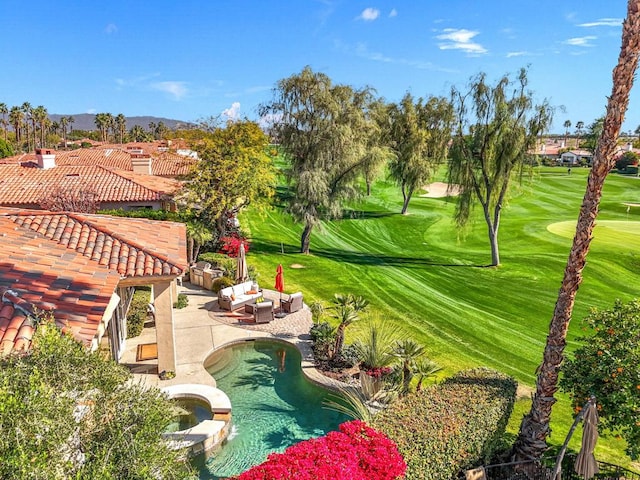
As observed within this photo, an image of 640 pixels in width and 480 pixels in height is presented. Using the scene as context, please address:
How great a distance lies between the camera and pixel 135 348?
586 inches

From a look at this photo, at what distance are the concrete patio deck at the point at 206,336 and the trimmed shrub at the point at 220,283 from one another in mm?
461

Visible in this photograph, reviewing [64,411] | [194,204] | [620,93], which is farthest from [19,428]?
[194,204]

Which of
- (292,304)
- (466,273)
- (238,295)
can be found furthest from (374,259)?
(238,295)

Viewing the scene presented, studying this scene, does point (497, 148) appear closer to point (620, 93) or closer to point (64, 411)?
point (620, 93)

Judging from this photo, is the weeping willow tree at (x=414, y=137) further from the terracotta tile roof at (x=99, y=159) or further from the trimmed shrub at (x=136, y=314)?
the trimmed shrub at (x=136, y=314)

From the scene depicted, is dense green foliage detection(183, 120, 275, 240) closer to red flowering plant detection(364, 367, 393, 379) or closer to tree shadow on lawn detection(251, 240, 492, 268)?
tree shadow on lawn detection(251, 240, 492, 268)

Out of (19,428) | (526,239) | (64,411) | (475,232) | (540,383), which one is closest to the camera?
(19,428)

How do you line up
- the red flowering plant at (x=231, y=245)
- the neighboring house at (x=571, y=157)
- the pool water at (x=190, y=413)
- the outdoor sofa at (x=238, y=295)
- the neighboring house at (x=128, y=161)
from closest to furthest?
1. the pool water at (x=190, y=413)
2. the outdoor sofa at (x=238, y=295)
3. the red flowering plant at (x=231, y=245)
4. the neighboring house at (x=128, y=161)
5. the neighboring house at (x=571, y=157)

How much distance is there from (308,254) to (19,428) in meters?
25.7

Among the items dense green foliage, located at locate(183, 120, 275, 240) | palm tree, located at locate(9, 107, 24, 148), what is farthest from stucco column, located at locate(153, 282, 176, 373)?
palm tree, located at locate(9, 107, 24, 148)

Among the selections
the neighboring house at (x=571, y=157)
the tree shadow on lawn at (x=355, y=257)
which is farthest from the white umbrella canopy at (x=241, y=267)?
the neighboring house at (x=571, y=157)

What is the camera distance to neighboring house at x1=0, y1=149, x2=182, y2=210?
2595cm

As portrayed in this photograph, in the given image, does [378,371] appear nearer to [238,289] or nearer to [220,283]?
[238,289]

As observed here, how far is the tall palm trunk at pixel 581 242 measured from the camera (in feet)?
24.3
